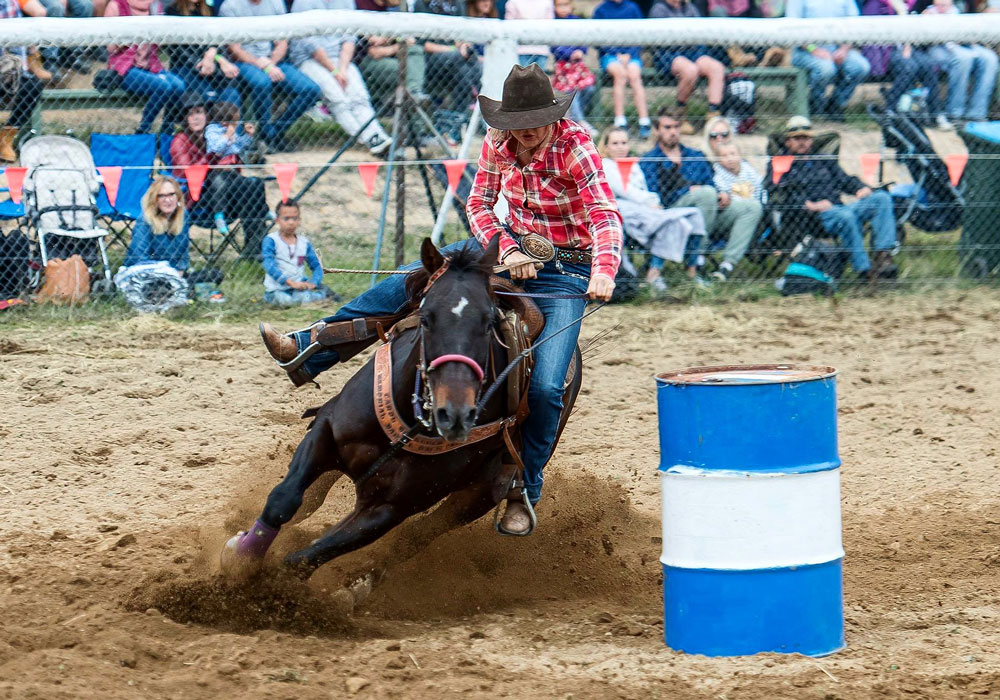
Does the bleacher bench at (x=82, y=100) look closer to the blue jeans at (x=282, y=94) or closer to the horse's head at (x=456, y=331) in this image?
the blue jeans at (x=282, y=94)

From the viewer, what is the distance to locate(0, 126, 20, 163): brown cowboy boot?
945 cm

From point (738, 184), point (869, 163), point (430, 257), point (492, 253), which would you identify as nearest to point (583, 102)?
point (738, 184)

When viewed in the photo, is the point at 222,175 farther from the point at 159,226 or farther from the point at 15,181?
the point at 15,181

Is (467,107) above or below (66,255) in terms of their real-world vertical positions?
above

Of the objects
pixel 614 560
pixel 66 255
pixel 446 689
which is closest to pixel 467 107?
pixel 66 255

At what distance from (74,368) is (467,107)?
13.8ft

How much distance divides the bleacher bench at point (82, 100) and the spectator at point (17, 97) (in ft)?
0.22

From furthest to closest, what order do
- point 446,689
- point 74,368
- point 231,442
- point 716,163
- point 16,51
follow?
1. point 716,163
2. point 16,51
3. point 74,368
4. point 231,442
5. point 446,689

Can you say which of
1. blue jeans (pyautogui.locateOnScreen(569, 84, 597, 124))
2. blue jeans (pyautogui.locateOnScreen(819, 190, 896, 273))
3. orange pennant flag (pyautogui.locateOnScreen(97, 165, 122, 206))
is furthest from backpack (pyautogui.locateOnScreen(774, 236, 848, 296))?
orange pennant flag (pyautogui.locateOnScreen(97, 165, 122, 206))

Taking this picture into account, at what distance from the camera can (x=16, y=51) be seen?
9.31 meters

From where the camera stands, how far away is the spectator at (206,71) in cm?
972

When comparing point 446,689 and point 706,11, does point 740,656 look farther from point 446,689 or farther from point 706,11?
point 706,11

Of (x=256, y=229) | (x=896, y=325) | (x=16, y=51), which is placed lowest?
(x=896, y=325)

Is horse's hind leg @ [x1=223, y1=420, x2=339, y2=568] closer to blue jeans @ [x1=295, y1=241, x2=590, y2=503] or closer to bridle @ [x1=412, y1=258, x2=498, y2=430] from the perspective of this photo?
bridle @ [x1=412, y1=258, x2=498, y2=430]
